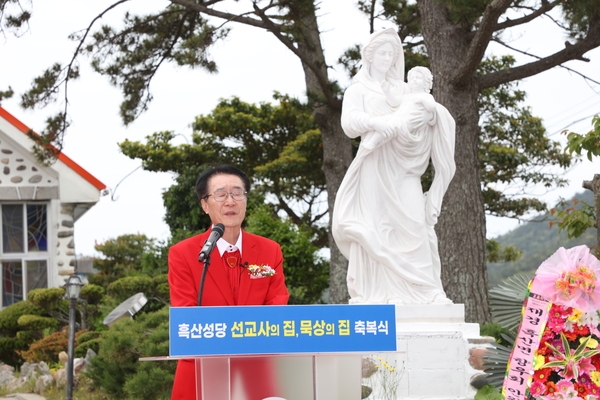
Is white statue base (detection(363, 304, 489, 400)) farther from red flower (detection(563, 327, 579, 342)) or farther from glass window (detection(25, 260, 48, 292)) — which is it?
glass window (detection(25, 260, 48, 292))

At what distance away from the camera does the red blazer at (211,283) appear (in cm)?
355

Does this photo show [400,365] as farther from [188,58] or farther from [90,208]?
[90,208]

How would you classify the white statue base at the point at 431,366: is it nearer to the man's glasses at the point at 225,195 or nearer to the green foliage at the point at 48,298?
the man's glasses at the point at 225,195

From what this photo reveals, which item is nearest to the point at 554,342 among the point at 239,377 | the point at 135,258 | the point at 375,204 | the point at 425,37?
the point at 239,377

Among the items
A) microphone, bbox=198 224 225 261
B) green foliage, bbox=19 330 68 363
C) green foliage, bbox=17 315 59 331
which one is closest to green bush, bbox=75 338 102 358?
green foliage, bbox=19 330 68 363

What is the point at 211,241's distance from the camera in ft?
11.3

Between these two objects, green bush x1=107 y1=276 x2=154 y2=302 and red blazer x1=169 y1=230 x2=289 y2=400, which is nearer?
red blazer x1=169 y1=230 x2=289 y2=400

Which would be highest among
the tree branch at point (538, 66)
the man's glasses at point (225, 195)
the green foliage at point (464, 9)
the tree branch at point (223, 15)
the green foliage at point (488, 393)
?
the tree branch at point (223, 15)

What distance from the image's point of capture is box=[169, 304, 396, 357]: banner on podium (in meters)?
2.98

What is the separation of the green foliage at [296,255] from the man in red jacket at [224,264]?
Result: 33.6 ft

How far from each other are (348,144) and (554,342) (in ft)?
31.5

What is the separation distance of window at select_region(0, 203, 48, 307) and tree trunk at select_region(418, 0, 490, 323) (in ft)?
25.0

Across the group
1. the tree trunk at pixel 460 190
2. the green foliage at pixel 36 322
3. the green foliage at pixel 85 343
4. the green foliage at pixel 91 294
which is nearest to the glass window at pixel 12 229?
the green foliage at pixel 91 294

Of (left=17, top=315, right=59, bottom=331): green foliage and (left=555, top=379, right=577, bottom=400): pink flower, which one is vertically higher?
(left=17, top=315, right=59, bottom=331): green foliage
